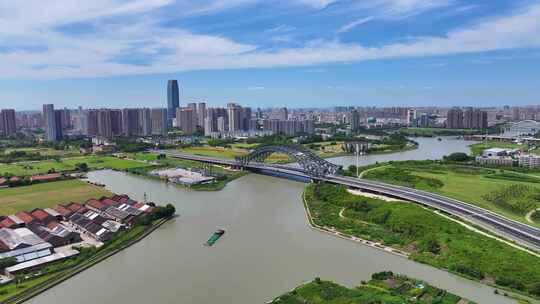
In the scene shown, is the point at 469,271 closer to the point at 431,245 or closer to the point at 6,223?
the point at 431,245

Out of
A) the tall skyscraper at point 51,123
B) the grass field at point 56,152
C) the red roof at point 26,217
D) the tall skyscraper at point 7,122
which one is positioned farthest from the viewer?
the tall skyscraper at point 7,122

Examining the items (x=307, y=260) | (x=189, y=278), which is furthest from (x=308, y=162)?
(x=189, y=278)

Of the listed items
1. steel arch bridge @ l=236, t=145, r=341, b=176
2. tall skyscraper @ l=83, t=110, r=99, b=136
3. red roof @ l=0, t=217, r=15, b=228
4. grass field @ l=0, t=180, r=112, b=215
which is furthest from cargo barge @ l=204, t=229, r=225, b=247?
tall skyscraper @ l=83, t=110, r=99, b=136

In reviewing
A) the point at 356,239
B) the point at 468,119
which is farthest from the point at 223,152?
the point at 468,119

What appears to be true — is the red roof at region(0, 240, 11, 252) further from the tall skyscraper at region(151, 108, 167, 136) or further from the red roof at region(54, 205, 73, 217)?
the tall skyscraper at region(151, 108, 167, 136)

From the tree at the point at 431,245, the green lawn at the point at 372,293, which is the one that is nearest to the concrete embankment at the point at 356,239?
the tree at the point at 431,245

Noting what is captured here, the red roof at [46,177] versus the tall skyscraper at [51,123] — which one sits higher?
the tall skyscraper at [51,123]

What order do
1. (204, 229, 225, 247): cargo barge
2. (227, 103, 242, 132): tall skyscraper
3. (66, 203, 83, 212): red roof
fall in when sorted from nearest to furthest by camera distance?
(204, 229, 225, 247): cargo barge
(66, 203, 83, 212): red roof
(227, 103, 242, 132): tall skyscraper

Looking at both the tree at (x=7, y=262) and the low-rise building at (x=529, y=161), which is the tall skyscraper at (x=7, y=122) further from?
the low-rise building at (x=529, y=161)
